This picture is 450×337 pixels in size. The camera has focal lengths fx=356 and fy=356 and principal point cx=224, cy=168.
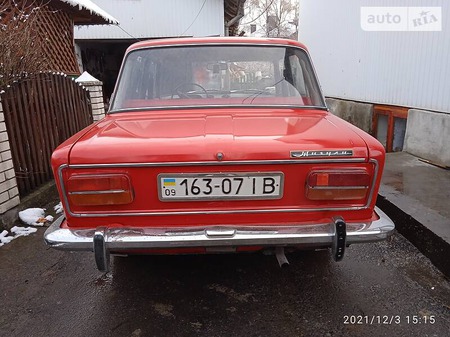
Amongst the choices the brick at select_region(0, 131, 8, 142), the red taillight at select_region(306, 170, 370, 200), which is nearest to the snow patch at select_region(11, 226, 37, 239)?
the brick at select_region(0, 131, 8, 142)

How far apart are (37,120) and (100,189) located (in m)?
3.16

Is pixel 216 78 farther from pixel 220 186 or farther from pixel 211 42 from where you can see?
pixel 220 186

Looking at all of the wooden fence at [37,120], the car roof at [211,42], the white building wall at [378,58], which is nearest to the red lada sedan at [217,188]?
the car roof at [211,42]

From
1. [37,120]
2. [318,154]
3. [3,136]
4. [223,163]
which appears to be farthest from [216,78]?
[37,120]

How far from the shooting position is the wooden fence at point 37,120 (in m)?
4.14

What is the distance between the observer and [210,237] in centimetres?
211

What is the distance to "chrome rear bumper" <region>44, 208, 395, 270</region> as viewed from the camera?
2.08 meters

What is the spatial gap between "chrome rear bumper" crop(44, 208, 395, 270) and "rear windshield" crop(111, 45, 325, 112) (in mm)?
1207

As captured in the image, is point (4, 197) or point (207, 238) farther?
point (4, 197)

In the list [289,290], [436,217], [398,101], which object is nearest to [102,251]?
[289,290]

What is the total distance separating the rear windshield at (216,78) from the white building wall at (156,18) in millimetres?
12152

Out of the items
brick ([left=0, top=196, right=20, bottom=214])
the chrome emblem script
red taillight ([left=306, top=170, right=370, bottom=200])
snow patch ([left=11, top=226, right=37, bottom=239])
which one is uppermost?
the chrome emblem script

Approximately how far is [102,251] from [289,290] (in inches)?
55.7

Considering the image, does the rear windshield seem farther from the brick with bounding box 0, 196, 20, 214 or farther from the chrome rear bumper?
the brick with bounding box 0, 196, 20, 214
